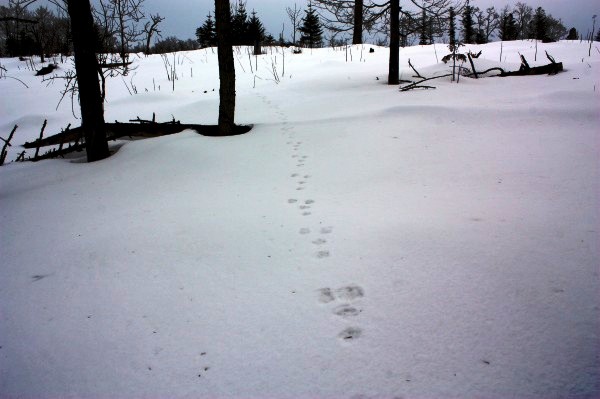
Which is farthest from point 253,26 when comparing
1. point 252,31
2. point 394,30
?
point 394,30

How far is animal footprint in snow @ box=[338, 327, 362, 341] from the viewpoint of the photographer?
1312 millimetres

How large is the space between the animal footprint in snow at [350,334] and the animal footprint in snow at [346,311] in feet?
0.27

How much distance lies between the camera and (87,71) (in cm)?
369

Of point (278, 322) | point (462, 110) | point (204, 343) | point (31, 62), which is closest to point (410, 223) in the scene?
point (278, 322)

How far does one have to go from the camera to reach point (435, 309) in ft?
4.63

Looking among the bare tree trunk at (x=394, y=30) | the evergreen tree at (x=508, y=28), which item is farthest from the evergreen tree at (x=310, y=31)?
the bare tree trunk at (x=394, y=30)

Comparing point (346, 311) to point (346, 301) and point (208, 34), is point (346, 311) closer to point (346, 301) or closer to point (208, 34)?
point (346, 301)

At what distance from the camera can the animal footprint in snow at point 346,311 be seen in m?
1.44

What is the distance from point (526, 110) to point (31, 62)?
46.6 feet

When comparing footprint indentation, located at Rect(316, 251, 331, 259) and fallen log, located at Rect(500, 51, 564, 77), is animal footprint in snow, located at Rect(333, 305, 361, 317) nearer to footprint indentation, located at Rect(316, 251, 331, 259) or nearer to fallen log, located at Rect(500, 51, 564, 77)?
footprint indentation, located at Rect(316, 251, 331, 259)

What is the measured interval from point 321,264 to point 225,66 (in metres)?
3.50

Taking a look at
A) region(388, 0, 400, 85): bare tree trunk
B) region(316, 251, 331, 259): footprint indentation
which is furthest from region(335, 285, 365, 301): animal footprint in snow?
region(388, 0, 400, 85): bare tree trunk

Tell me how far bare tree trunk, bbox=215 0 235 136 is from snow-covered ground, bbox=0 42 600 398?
0.70m

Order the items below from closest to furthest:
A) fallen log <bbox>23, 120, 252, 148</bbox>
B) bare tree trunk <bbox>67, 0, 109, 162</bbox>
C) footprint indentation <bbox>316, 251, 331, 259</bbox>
→ 1. footprint indentation <bbox>316, 251, 331, 259</bbox>
2. bare tree trunk <bbox>67, 0, 109, 162</bbox>
3. fallen log <bbox>23, 120, 252, 148</bbox>
